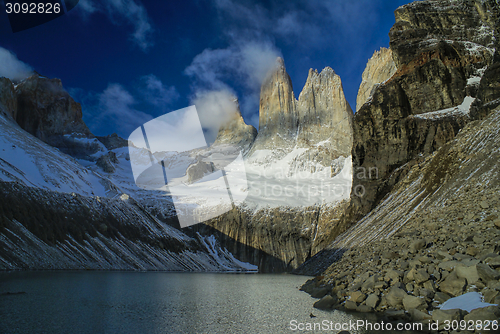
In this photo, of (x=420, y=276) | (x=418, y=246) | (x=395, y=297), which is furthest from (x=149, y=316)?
(x=418, y=246)

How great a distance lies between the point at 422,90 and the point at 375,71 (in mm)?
53662

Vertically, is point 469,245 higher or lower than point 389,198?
lower

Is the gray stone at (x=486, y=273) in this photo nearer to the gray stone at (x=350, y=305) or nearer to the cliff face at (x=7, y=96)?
the gray stone at (x=350, y=305)

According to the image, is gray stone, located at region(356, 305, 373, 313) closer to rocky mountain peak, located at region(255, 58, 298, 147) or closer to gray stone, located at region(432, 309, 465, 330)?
gray stone, located at region(432, 309, 465, 330)

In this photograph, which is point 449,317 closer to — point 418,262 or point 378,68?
point 418,262

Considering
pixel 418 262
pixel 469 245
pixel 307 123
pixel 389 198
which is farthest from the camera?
pixel 307 123

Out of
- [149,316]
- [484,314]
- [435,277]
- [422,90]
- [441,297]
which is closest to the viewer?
[484,314]

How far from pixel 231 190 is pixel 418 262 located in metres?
124

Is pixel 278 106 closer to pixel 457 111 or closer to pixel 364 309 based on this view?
pixel 457 111

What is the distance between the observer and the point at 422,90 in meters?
55.7

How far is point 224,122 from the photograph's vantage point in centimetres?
19638

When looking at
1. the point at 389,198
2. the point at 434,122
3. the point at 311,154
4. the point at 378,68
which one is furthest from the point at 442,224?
the point at 311,154

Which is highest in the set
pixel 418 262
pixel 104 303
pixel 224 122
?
pixel 224 122

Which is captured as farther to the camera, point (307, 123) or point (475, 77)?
point (307, 123)
